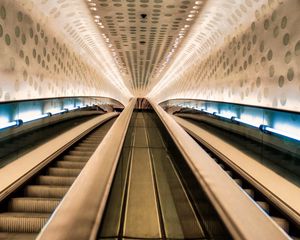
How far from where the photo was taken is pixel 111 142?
157 inches

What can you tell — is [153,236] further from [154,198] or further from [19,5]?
[19,5]

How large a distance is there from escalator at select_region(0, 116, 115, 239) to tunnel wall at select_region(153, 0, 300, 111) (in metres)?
4.23

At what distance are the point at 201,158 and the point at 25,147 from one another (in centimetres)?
525

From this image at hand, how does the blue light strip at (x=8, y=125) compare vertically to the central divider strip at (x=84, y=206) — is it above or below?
above

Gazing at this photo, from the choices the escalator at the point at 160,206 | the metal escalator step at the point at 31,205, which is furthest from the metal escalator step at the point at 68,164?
the metal escalator step at the point at 31,205

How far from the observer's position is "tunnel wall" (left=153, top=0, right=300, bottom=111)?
7.28 m

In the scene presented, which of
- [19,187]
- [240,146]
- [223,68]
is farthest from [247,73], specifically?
[19,187]

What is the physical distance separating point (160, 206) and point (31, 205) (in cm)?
158

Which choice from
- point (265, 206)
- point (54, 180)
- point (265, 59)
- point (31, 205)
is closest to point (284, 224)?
point (265, 206)

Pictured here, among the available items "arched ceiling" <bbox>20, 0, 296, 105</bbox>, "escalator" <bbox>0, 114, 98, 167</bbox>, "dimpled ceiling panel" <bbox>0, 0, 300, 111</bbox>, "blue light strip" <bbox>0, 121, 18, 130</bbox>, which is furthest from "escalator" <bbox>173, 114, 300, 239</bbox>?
"blue light strip" <bbox>0, 121, 18, 130</bbox>

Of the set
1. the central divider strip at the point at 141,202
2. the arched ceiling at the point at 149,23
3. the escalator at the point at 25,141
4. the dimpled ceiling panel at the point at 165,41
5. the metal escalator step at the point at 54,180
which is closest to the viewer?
the central divider strip at the point at 141,202

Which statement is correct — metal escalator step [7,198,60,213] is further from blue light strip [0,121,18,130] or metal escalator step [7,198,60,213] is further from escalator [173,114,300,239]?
escalator [173,114,300,239]

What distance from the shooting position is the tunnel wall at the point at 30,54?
8.21 metres

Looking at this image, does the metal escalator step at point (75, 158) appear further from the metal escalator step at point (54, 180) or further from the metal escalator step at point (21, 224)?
the metal escalator step at point (21, 224)
